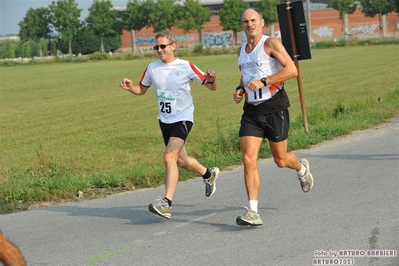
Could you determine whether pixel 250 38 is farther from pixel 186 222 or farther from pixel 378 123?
pixel 378 123

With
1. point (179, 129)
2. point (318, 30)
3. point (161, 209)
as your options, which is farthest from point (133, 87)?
point (318, 30)

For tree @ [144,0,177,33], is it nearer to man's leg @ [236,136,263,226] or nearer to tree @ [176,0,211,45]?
tree @ [176,0,211,45]

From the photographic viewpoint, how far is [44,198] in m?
9.88

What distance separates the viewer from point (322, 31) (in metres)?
124

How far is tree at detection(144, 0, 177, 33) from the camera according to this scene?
12394 centimetres

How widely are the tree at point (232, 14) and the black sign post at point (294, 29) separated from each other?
105 meters

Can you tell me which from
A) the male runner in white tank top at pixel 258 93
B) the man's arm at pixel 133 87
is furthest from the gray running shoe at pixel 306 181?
the man's arm at pixel 133 87

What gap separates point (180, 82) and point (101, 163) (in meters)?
5.81

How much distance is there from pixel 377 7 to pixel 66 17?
4981cm

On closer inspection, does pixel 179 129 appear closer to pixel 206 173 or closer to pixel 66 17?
pixel 206 173

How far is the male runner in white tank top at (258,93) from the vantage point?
25.3ft

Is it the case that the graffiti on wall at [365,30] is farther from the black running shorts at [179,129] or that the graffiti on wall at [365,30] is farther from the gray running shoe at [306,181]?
the black running shorts at [179,129]

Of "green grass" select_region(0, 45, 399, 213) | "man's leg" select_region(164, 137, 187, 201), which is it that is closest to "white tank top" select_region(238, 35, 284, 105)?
"man's leg" select_region(164, 137, 187, 201)

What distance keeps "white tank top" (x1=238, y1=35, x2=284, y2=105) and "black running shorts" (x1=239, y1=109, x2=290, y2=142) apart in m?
0.18
